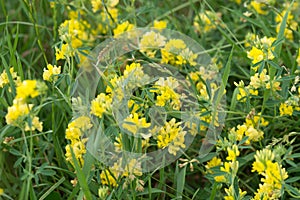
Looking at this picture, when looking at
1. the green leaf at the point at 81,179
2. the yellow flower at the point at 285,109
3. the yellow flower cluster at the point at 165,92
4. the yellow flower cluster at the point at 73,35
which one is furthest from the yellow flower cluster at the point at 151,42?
the green leaf at the point at 81,179

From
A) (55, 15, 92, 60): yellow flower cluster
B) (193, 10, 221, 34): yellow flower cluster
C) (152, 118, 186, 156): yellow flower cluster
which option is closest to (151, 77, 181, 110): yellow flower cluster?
(152, 118, 186, 156): yellow flower cluster

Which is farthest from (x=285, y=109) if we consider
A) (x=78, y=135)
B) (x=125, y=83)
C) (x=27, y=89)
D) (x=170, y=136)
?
(x=27, y=89)

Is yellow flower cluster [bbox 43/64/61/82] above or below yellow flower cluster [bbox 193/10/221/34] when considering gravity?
above

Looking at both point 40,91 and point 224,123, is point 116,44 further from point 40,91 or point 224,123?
point 40,91

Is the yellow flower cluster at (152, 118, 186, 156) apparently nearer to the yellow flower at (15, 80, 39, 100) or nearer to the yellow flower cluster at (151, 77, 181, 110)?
the yellow flower cluster at (151, 77, 181, 110)

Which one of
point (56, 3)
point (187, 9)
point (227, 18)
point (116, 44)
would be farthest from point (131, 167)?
point (187, 9)

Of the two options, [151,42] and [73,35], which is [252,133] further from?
[73,35]
